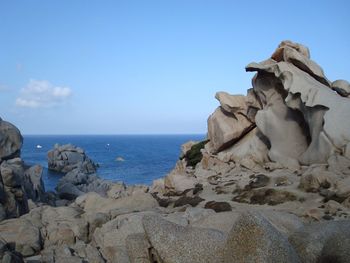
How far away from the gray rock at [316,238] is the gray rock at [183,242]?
1842 millimetres

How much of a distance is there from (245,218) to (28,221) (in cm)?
1772

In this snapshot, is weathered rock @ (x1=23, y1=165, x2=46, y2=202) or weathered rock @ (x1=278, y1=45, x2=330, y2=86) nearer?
weathered rock @ (x1=278, y1=45, x2=330, y2=86)

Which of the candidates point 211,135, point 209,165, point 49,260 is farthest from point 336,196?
point 211,135

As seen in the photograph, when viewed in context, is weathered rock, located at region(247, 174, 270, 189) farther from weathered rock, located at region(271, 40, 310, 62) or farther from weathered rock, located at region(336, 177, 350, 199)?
weathered rock, located at region(271, 40, 310, 62)

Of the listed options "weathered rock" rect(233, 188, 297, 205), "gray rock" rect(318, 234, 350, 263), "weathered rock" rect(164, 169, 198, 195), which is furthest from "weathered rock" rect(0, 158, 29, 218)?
"gray rock" rect(318, 234, 350, 263)

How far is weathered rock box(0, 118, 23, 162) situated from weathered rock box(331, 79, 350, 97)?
113 feet

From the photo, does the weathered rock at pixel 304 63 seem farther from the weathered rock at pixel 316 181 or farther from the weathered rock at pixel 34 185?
the weathered rock at pixel 34 185

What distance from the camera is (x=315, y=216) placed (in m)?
19.0

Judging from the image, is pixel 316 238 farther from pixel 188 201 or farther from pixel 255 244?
pixel 188 201

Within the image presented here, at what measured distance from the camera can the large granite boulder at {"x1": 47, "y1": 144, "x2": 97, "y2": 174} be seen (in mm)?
93312

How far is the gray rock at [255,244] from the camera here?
741cm

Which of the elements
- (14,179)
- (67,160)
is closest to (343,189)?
(14,179)

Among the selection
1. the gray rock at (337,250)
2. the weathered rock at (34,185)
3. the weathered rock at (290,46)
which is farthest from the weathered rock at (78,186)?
the gray rock at (337,250)

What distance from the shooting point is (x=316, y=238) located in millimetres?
9195
